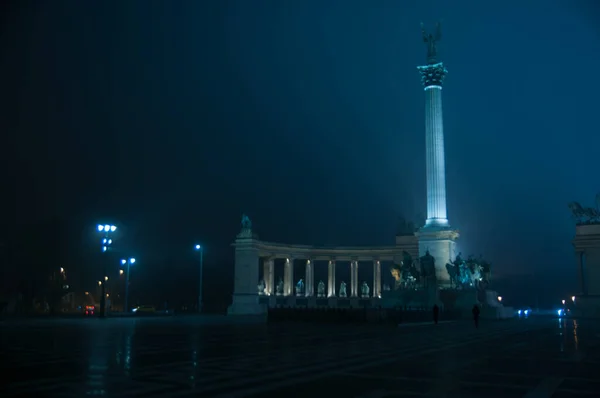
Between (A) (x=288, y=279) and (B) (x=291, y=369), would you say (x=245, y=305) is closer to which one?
(A) (x=288, y=279)

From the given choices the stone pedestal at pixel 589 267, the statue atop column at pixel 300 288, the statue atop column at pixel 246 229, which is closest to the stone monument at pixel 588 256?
the stone pedestal at pixel 589 267

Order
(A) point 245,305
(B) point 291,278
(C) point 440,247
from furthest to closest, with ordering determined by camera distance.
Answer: (B) point 291,278
(A) point 245,305
(C) point 440,247

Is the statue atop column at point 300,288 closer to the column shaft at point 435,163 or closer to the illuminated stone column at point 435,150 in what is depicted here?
the illuminated stone column at point 435,150

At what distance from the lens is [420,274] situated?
65875 mm

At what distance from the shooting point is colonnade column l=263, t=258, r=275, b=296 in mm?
87750

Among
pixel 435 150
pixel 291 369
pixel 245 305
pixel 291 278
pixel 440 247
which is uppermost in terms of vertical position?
pixel 435 150

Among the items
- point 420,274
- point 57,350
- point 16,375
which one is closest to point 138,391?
point 16,375

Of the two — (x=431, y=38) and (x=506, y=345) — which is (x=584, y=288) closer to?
(x=431, y=38)

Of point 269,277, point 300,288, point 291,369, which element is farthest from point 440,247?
point 291,369

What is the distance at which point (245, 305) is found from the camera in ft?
258

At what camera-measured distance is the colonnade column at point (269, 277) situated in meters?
87.8

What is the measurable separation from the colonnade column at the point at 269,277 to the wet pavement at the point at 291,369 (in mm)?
61199

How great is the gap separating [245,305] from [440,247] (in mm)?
27303

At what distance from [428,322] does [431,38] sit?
44518mm
